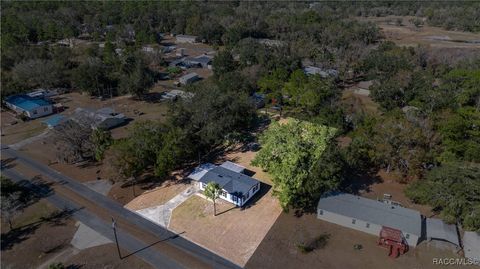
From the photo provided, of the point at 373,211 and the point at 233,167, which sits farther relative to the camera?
the point at 233,167

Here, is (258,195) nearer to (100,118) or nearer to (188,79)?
(100,118)

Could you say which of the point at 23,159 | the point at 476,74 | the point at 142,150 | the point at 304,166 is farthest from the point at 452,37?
the point at 23,159

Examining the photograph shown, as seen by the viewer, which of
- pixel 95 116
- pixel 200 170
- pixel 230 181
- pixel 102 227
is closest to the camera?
pixel 102 227

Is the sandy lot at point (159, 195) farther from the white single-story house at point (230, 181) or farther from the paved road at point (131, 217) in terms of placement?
the white single-story house at point (230, 181)

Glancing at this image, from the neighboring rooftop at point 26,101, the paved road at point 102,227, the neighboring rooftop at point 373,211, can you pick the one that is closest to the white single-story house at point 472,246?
the neighboring rooftop at point 373,211

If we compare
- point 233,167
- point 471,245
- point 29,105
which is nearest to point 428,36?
point 233,167

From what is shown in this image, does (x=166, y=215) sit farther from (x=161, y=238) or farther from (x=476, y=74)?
(x=476, y=74)

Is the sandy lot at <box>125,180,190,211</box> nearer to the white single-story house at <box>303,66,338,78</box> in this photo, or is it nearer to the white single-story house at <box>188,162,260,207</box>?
the white single-story house at <box>188,162,260,207</box>
